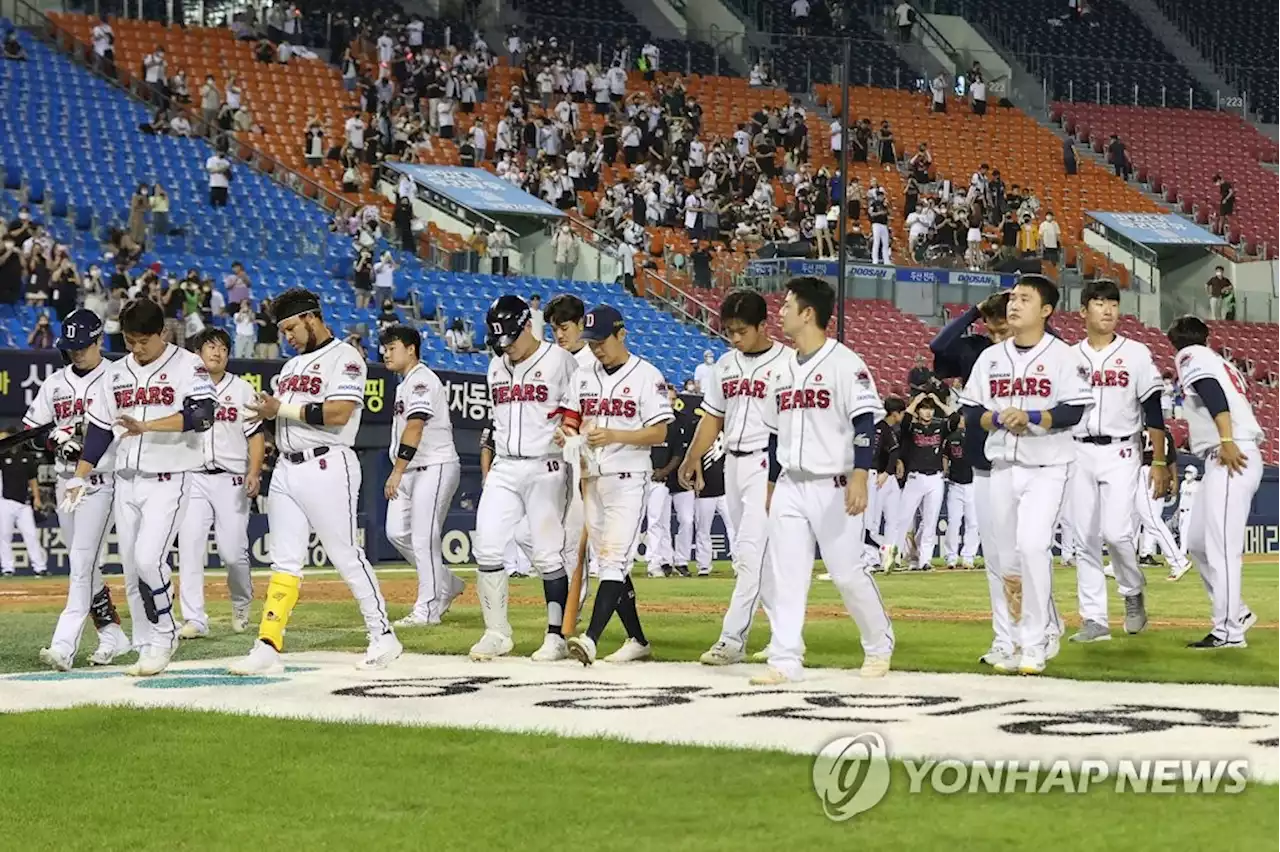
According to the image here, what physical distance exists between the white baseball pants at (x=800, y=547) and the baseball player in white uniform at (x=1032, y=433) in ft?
3.52

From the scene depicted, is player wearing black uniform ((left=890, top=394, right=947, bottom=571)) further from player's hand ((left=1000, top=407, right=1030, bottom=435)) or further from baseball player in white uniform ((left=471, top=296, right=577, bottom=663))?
player's hand ((left=1000, top=407, right=1030, bottom=435))

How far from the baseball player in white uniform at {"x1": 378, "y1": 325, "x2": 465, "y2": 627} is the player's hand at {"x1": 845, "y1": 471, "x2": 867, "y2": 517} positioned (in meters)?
5.34

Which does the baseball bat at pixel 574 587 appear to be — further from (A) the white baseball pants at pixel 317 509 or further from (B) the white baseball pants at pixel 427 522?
(B) the white baseball pants at pixel 427 522

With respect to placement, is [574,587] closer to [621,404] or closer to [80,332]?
[621,404]

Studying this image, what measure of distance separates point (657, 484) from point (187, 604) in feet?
32.5

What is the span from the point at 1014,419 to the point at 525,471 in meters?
3.19

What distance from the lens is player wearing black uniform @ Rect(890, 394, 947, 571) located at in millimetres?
23781

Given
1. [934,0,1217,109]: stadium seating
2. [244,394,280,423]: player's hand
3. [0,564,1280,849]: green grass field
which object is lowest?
[0,564,1280,849]: green grass field

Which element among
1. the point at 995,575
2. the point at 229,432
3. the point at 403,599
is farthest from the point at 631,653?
the point at 403,599

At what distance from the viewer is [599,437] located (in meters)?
11.9

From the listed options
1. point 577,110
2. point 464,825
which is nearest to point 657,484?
point 464,825

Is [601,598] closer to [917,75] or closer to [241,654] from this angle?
[241,654]

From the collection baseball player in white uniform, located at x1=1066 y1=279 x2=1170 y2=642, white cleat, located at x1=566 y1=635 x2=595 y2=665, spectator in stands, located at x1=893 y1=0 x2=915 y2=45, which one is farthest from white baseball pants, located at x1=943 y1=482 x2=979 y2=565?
spectator in stands, located at x1=893 y1=0 x2=915 y2=45

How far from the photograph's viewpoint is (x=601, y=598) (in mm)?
12148
